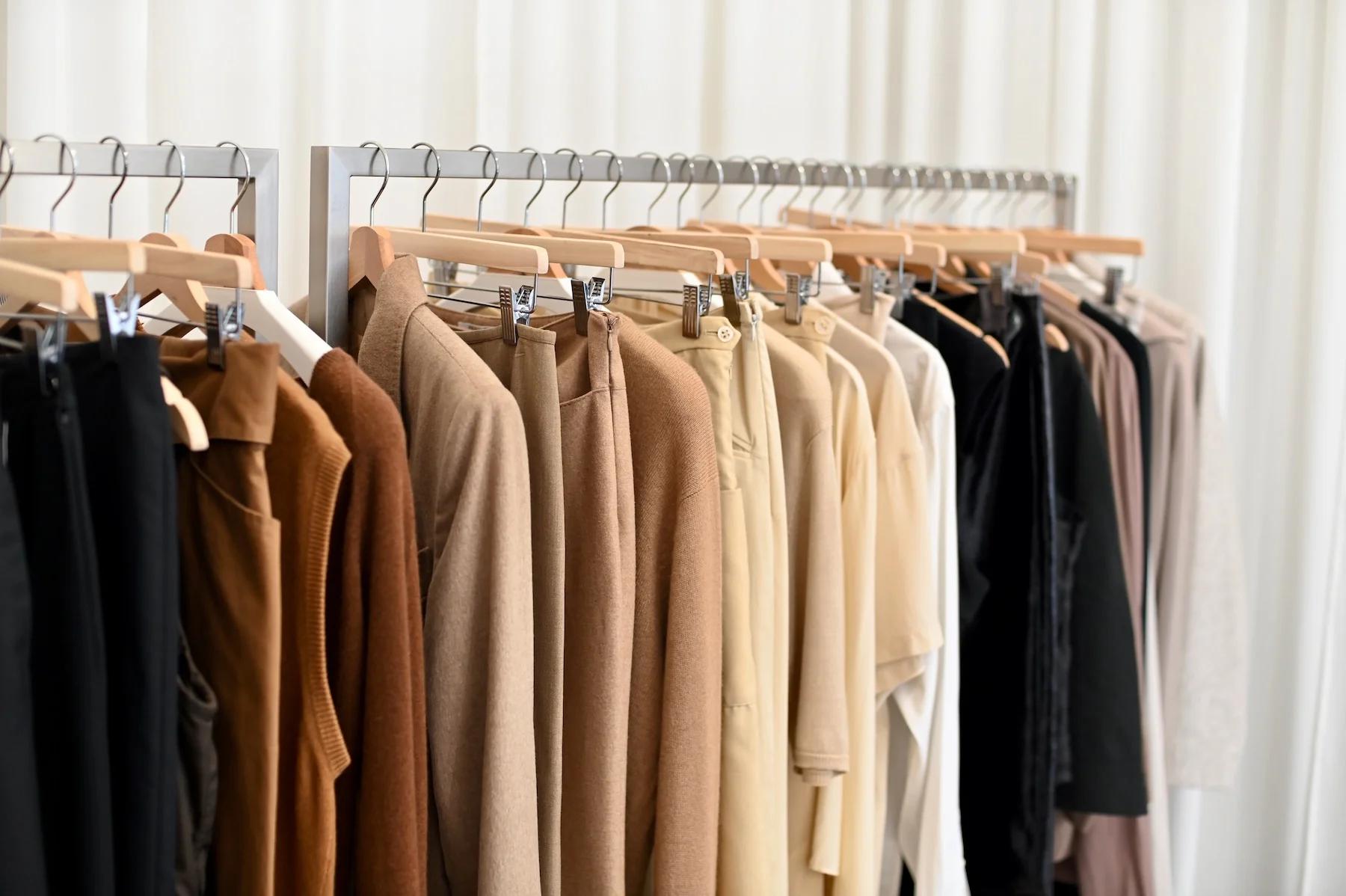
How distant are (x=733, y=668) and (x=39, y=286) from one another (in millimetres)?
849

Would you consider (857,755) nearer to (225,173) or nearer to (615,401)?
(615,401)

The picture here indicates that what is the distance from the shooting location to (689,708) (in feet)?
4.81

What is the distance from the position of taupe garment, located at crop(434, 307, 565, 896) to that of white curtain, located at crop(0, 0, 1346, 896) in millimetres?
1332

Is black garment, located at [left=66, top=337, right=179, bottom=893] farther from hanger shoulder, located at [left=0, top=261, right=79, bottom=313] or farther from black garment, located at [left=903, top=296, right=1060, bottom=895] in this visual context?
black garment, located at [left=903, top=296, right=1060, bottom=895]

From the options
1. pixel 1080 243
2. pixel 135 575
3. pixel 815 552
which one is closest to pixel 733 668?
pixel 815 552

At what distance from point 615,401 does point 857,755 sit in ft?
2.10

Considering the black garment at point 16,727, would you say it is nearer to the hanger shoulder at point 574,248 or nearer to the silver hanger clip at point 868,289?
the hanger shoulder at point 574,248

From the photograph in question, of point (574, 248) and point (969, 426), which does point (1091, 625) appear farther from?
point (574, 248)

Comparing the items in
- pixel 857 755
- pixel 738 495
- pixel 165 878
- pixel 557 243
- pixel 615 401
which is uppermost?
pixel 557 243

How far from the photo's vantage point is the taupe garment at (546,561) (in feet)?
4.51

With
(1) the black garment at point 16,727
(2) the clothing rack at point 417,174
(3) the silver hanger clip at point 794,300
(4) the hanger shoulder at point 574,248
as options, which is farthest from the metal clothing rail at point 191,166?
(3) the silver hanger clip at point 794,300

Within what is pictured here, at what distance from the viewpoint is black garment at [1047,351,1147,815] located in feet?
6.74

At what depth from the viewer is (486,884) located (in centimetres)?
129

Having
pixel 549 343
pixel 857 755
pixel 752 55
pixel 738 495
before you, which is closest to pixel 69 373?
pixel 549 343
